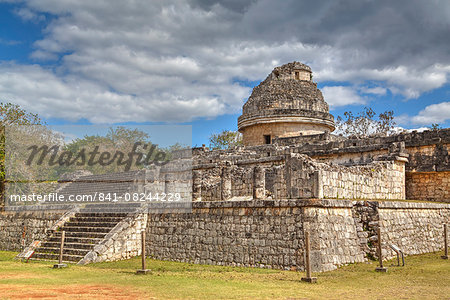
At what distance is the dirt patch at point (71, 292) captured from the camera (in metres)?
8.14

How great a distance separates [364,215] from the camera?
40.9 feet

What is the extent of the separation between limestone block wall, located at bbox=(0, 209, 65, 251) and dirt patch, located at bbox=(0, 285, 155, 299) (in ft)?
27.2

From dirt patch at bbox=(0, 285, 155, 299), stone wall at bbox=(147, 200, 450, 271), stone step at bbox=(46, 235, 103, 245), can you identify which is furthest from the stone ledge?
dirt patch at bbox=(0, 285, 155, 299)

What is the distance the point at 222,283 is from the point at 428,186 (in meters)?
11.4

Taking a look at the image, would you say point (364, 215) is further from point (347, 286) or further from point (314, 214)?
point (347, 286)

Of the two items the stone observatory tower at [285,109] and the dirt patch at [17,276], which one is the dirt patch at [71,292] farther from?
the stone observatory tower at [285,109]

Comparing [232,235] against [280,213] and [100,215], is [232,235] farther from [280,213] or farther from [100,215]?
[100,215]

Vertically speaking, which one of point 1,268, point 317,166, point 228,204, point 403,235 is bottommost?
point 1,268

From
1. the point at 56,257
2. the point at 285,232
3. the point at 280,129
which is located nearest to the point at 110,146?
the point at 280,129

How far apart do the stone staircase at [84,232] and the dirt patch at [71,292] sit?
4.59 m

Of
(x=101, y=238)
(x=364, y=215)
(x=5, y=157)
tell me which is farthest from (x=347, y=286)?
(x=5, y=157)

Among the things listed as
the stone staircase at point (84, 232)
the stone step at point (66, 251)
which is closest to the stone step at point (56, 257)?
the stone staircase at point (84, 232)

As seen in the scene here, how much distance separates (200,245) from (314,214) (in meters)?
3.74

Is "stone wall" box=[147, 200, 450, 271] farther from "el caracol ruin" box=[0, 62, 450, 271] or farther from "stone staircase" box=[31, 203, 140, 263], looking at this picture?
"stone staircase" box=[31, 203, 140, 263]
